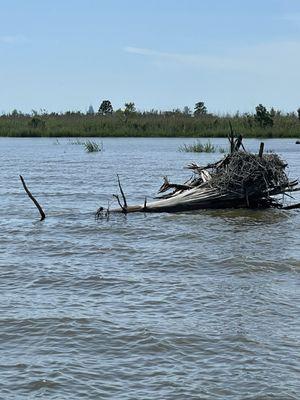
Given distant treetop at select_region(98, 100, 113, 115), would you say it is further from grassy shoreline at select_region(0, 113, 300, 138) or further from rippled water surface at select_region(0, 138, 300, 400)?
rippled water surface at select_region(0, 138, 300, 400)

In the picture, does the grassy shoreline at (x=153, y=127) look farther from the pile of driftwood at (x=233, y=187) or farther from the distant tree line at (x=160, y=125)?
the pile of driftwood at (x=233, y=187)

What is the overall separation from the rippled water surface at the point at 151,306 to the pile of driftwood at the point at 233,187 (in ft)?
1.24

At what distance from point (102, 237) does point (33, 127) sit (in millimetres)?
49710

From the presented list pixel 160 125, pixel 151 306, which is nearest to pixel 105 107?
pixel 160 125

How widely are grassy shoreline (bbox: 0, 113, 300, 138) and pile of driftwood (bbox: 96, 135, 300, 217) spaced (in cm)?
3680

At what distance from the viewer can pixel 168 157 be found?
3709 centimetres

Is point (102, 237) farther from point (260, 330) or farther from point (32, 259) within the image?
point (260, 330)

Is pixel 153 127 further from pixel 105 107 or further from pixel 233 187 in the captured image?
pixel 233 187

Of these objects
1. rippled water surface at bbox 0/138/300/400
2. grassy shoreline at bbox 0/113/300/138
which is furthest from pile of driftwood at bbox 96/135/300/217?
grassy shoreline at bbox 0/113/300/138

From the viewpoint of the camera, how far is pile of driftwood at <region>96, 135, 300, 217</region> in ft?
52.5

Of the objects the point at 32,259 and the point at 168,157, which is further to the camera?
the point at 168,157

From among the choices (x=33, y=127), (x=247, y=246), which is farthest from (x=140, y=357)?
(x=33, y=127)

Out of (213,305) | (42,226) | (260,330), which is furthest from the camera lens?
(42,226)

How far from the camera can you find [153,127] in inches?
2307
